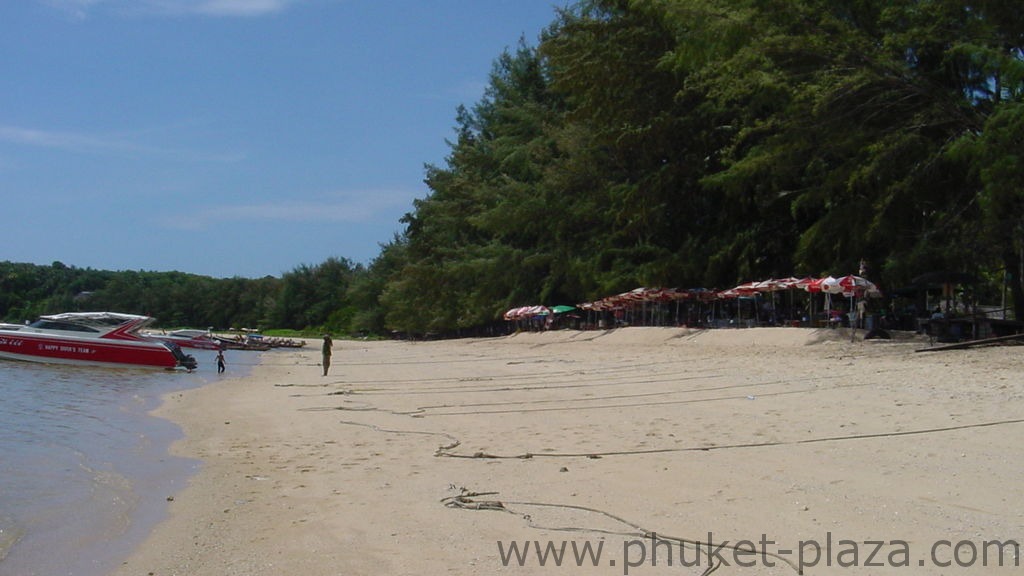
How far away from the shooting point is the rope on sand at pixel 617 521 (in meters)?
6.03

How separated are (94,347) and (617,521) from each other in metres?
30.9

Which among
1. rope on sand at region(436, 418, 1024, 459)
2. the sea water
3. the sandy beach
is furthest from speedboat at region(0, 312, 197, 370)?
rope on sand at region(436, 418, 1024, 459)

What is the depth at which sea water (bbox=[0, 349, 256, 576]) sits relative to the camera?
301 inches

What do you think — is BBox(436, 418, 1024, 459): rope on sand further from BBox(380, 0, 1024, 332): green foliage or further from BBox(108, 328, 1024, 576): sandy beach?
BBox(380, 0, 1024, 332): green foliage

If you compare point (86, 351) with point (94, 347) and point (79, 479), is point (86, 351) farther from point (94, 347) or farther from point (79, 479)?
point (79, 479)

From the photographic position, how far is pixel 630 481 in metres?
8.54

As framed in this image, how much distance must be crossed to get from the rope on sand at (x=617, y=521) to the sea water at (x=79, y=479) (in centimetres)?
286

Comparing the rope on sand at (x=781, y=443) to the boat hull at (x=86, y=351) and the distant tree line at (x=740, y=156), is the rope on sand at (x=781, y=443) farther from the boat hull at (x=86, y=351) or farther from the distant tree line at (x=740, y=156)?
the boat hull at (x=86, y=351)

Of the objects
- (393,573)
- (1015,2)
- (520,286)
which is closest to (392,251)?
(520,286)

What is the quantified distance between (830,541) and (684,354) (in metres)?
19.4

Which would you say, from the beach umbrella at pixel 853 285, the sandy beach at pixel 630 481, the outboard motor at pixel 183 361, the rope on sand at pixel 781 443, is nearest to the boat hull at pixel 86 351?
the outboard motor at pixel 183 361

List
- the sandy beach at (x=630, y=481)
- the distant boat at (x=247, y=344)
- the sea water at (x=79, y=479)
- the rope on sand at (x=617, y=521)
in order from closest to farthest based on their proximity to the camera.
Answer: the rope on sand at (x=617, y=521)
the sandy beach at (x=630, y=481)
the sea water at (x=79, y=479)
the distant boat at (x=247, y=344)

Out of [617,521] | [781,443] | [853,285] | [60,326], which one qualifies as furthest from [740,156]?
[617,521]

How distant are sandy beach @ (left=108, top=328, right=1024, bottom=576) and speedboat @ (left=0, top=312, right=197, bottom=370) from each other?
17.8 metres
